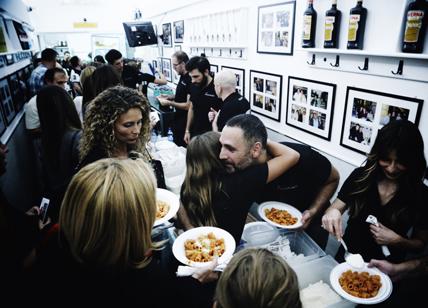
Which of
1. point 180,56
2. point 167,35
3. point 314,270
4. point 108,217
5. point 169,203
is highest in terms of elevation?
point 167,35

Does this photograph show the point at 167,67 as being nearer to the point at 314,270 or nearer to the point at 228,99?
the point at 228,99

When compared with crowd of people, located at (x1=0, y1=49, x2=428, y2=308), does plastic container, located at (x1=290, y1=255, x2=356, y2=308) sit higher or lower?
lower

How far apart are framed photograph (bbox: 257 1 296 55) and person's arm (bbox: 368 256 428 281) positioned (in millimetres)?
2134

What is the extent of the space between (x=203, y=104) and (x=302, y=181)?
210 cm

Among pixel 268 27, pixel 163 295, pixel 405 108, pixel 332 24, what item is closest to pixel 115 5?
pixel 268 27

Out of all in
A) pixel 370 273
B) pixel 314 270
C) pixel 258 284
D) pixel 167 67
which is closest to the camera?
pixel 258 284

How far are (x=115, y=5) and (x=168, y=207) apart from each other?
10.2 metres

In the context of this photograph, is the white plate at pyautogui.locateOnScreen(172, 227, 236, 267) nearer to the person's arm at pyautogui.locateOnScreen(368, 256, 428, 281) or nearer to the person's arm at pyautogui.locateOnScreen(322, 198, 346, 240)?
the person's arm at pyautogui.locateOnScreen(322, 198, 346, 240)

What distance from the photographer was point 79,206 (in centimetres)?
94

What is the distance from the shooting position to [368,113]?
2.24m

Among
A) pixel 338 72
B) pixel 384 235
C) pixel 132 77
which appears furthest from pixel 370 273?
pixel 132 77

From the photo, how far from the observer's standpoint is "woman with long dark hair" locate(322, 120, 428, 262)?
150cm

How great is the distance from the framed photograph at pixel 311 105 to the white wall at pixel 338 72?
0.17 feet

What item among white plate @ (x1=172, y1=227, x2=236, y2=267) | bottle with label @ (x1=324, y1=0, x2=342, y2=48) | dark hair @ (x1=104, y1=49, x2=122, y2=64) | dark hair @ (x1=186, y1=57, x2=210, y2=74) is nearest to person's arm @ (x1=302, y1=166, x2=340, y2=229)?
white plate @ (x1=172, y1=227, x2=236, y2=267)
